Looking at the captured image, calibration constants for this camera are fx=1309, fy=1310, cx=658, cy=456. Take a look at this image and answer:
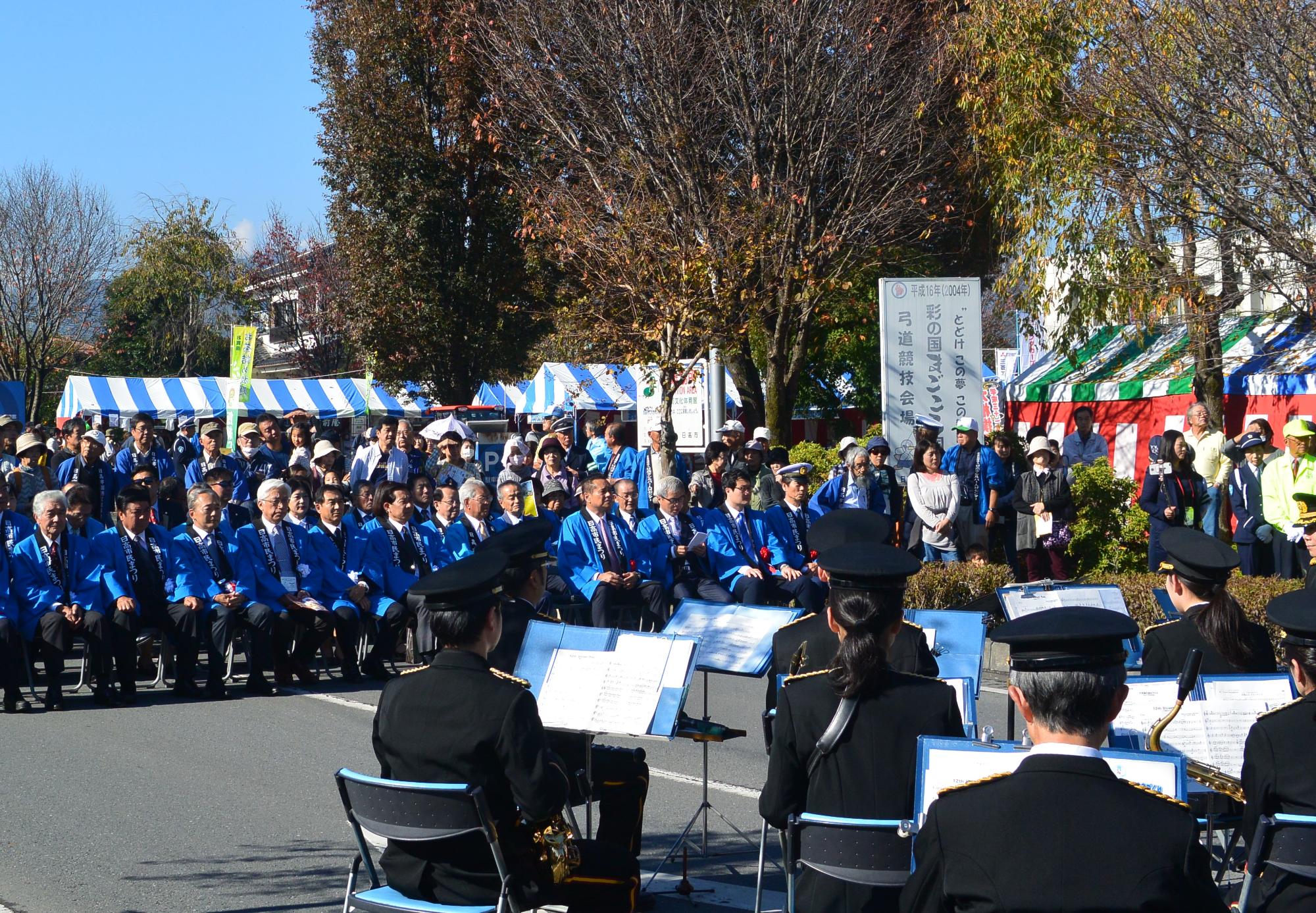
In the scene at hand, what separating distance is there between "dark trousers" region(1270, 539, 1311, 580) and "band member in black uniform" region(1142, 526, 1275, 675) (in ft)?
26.7

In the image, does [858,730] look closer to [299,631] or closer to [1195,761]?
[1195,761]

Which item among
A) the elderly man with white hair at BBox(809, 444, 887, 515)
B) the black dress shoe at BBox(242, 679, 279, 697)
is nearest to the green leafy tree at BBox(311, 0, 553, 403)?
the elderly man with white hair at BBox(809, 444, 887, 515)

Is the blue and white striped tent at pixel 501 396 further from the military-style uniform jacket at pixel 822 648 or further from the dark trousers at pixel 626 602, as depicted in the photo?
the military-style uniform jacket at pixel 822 648

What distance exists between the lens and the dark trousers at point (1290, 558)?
41.8ft

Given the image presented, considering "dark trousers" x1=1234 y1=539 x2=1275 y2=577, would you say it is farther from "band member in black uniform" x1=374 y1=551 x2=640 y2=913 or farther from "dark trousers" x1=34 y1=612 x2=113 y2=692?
"band member in black uniform" x1=374 y1=551 x2=640 y2=913

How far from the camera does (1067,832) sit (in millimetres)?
2529

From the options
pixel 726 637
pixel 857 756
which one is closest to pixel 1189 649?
pixel 726 637

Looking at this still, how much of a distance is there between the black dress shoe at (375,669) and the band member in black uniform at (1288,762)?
828 centimetres

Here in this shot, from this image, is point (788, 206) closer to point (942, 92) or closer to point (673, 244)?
point (673, 244)

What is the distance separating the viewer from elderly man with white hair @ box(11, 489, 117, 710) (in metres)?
9.73

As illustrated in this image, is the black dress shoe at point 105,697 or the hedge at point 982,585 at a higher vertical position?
the hedge at point 982,585

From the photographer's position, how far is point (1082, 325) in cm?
2011

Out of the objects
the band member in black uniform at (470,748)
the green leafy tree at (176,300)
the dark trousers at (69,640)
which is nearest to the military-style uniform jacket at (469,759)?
the band member in black uniform at (470,748)

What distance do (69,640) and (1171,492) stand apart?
1052cm
